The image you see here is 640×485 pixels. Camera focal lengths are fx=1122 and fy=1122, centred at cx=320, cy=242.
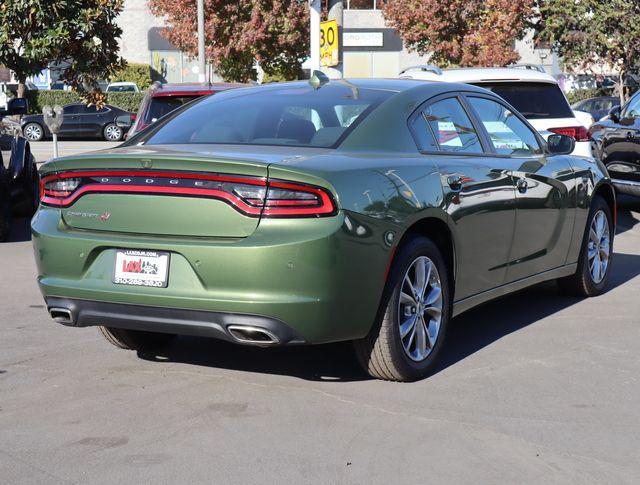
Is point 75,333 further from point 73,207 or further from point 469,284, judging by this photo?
point 469,284

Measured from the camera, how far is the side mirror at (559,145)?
7.38 metres

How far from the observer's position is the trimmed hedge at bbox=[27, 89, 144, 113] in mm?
42969

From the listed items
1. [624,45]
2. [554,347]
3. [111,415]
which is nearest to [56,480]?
[111,415]

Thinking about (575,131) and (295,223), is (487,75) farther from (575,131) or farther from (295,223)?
(295,223)

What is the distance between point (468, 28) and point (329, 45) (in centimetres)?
1801

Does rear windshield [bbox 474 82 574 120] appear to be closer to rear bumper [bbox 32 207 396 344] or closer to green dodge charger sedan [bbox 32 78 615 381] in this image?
green dodge charger sedan [bbox 32 78 615 381]

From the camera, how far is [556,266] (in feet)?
24.3

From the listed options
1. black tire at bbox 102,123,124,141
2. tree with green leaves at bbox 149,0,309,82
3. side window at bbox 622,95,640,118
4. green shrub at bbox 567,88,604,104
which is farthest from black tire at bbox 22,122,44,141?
side window at bbox 622,95,640,118

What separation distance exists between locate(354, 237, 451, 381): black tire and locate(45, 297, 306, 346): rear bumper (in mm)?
518

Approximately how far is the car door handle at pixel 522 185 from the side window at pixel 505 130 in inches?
7.8

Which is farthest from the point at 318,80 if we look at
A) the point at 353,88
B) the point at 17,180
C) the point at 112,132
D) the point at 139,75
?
the point at 139,75

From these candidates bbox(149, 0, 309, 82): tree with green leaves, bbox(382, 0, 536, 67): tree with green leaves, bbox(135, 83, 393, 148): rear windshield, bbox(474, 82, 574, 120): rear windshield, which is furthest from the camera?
bbox(149, 0, 309, 82): tree with green leaves

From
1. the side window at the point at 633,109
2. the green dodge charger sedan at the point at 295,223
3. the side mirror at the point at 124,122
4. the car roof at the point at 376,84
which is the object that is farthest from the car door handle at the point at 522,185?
the side mirror at the point at 124,122

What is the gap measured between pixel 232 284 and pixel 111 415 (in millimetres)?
810
